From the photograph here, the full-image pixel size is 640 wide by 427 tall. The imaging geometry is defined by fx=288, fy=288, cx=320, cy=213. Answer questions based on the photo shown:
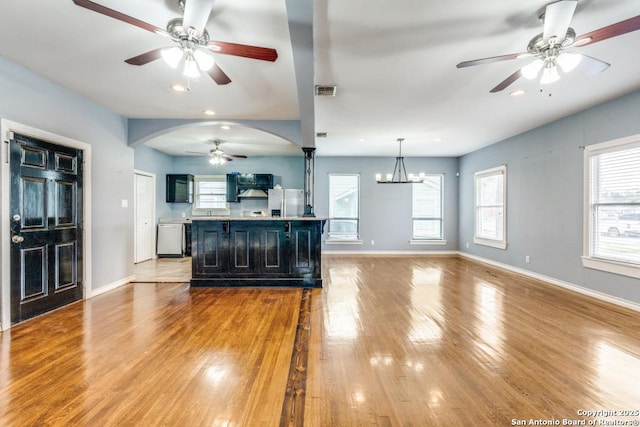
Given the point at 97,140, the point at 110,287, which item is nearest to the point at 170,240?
the point at 110,287

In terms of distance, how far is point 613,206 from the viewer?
3904mm

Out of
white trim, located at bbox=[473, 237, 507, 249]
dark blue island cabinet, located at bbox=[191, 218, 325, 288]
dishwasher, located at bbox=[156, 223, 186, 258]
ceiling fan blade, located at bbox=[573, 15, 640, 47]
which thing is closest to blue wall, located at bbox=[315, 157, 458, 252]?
white trim, located at bbox=[473, 237, 507, 249]

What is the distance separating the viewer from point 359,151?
7219 millimetres

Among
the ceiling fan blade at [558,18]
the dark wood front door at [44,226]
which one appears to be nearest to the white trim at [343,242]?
the dark wood front door at [44,226]

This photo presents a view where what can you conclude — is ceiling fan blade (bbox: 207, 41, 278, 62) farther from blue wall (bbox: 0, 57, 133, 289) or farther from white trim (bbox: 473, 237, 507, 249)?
white trim (bbox: 473, 237, 507, 249)

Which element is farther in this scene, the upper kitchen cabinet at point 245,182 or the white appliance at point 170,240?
the upper kitchen cabinet at point 245,182

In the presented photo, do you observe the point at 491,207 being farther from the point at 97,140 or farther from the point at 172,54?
the point at 97,140

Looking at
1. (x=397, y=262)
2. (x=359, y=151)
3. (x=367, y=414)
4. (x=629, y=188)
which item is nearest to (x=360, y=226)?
(x=397, y=262)

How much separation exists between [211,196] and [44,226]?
4.82 metres

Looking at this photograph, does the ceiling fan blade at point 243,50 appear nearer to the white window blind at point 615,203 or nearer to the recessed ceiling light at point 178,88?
the recessed ceiling light at point 178,88

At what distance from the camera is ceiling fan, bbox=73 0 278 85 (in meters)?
1.85

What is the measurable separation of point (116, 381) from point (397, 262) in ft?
18.9

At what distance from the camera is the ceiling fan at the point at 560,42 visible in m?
1.93

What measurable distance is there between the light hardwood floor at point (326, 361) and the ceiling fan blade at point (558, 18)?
2.53 meters
